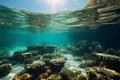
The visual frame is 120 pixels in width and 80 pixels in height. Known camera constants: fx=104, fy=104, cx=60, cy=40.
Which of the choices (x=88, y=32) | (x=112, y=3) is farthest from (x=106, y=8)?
(x=88, y=32)

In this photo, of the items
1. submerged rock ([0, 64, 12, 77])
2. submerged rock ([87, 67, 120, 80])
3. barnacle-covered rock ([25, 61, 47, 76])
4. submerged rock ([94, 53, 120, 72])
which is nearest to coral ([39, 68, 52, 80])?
barnacle-covered rock ([25, 61, 47, 76])

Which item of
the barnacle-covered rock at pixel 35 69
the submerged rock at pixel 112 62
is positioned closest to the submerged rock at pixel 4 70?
the barnacle-covered rock at pixel 35 69

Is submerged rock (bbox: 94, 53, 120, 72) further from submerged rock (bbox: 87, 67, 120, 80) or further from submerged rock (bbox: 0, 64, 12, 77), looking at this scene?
submerged rock (bbox: 0, 64, 12, 77)

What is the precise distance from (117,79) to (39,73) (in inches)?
249

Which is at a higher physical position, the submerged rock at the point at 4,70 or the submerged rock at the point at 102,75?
the submerged rock at the point at 102,75

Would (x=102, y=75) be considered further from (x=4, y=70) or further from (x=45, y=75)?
(x=4, y=70)

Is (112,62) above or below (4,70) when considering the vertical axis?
above

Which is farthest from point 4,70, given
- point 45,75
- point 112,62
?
point 112,62

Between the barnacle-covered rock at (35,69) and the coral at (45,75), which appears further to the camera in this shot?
the barnacle-covered rock at (35,69)

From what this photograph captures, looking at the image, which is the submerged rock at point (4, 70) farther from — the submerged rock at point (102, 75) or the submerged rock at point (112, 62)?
the submerged rock at point (112, 62)

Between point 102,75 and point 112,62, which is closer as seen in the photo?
point 102,75

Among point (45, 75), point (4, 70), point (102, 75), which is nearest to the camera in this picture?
point (102, 75)

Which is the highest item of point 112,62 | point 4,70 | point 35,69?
point 112,62

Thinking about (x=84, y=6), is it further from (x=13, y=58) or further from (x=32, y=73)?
(x=13, y=58)
